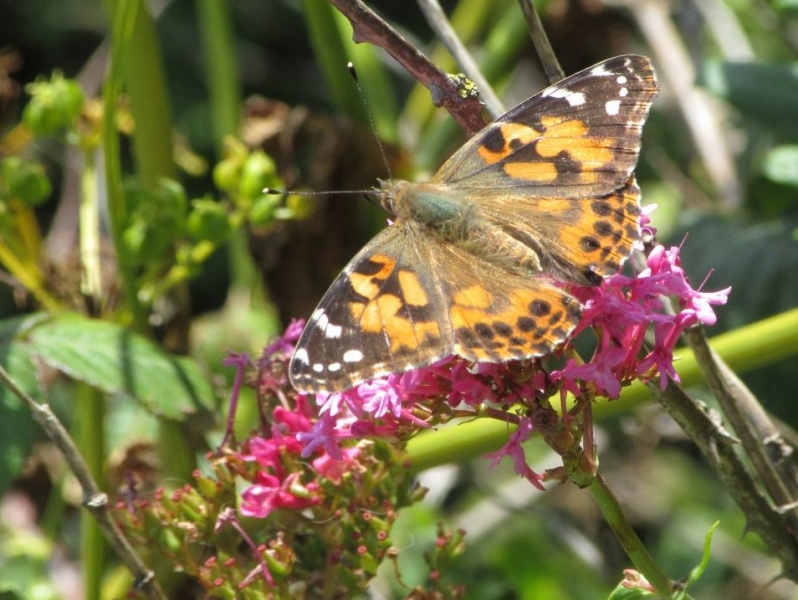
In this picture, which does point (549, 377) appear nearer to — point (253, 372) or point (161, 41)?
point (253, 372)

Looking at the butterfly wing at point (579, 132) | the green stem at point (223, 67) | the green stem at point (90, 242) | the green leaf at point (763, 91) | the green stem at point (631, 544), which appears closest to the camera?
the green stem at point (631, 544)

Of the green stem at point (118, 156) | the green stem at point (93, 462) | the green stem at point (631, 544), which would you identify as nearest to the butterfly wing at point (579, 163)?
the green stem at point (631, 544)

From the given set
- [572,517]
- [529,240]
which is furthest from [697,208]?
[529,240]

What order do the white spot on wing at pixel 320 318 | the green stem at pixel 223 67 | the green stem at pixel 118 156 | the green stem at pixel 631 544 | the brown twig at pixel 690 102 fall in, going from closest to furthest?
the green stem at pixel 631 544
the white spot on wing at pixel 320 318
the green stem at pixel 118 156
the green stem at pixel 223 67
the brown twig at pixel 690 102

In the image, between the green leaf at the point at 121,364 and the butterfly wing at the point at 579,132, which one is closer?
the butterfly wing at the point at 579,132

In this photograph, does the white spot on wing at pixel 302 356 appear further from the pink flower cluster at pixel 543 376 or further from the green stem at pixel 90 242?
the green stem at pixel 90 242

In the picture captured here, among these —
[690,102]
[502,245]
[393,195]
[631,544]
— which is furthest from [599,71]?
[690,102]

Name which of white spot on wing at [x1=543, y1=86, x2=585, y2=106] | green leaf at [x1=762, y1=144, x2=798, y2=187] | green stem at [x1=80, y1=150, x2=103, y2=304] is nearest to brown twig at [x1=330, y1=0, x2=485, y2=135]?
white spot on wing at [x1=543, y1=86, x2=585, y2=106]
